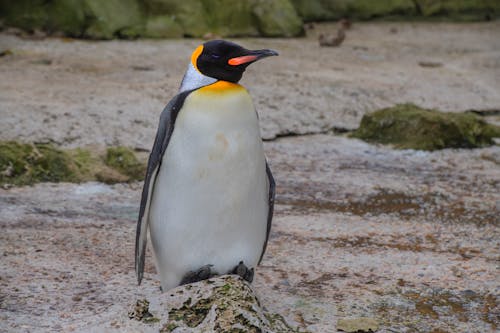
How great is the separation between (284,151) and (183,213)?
9.95 feet

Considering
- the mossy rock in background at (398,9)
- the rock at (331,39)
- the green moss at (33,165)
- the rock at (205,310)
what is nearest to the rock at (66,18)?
the rock at (331,39)

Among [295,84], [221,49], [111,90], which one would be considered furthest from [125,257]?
[295,84]

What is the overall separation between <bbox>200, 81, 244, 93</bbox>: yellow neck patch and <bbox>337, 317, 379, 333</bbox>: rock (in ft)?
3.16

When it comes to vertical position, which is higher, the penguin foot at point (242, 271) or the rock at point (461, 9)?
the penguin foot at point (242, 271)

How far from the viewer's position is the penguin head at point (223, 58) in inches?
119

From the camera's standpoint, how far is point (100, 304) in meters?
3.40

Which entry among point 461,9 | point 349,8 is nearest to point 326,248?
point 349,8

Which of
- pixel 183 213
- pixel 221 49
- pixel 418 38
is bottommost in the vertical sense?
pixel 418 38

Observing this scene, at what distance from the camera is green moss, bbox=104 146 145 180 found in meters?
5.30

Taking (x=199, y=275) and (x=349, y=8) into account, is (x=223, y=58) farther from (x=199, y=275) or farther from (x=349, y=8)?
(x=349, y=8)

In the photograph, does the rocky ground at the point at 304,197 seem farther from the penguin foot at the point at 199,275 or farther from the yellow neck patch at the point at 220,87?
the yellow neck patch at the point at 220,87

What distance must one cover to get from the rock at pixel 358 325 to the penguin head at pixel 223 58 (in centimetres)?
101

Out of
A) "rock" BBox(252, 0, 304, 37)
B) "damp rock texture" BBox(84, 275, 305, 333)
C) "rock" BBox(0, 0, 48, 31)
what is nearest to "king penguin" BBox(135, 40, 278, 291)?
"damp rock texture" BBox(84, 275, 305, 333)

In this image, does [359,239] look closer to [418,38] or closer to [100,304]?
[100,304]
